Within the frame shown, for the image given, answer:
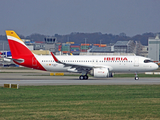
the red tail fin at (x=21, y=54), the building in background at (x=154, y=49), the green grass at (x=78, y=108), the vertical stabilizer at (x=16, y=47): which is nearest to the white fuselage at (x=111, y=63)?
the red tail fin at (x=21, y=54)

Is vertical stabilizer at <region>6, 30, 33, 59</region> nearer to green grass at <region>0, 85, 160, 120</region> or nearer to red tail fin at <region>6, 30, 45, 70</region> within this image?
red tail fin at <region>6, 30, 45, 70</region>

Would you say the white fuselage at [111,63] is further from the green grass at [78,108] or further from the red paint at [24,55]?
the green grass at [78,108]

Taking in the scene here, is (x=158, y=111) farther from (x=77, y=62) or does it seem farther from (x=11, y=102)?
(x=77, y=62)

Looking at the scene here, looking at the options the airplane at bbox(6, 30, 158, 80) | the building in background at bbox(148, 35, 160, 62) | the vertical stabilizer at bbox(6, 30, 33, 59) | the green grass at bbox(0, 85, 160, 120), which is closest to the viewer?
the green grass at bbox(0, 85, 160, 120)

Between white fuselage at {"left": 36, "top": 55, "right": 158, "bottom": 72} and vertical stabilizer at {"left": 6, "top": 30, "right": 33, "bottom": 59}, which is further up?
vertical stabilizer at {"left": 6, "top": 30, "right": 33, "bottom": 59}

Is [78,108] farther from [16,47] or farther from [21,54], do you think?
[16,47]

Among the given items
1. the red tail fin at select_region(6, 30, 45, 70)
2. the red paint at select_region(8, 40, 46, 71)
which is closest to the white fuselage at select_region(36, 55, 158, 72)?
the red paint at select_region(8, 40, 46, 71)

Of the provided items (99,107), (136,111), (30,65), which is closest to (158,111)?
(136,111)

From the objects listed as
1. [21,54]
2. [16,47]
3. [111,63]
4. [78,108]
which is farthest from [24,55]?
[78,108]

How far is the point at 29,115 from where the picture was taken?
1552 centimetres

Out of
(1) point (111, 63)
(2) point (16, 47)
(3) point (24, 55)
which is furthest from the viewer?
(2) point (16, 47)

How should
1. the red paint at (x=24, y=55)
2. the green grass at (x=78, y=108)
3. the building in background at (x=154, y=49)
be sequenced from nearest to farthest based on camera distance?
1. the green grass at (x=78, y=108)
2. the red paint at (x=24, y=55)
3. the building in background at (x=154, y=49)

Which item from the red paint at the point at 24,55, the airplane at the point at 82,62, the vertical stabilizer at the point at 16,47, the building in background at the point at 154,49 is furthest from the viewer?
the building in background at the point at 154,49

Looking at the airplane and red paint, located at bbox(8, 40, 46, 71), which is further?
red paint, located at bbox(8, 40, 46, 71)
